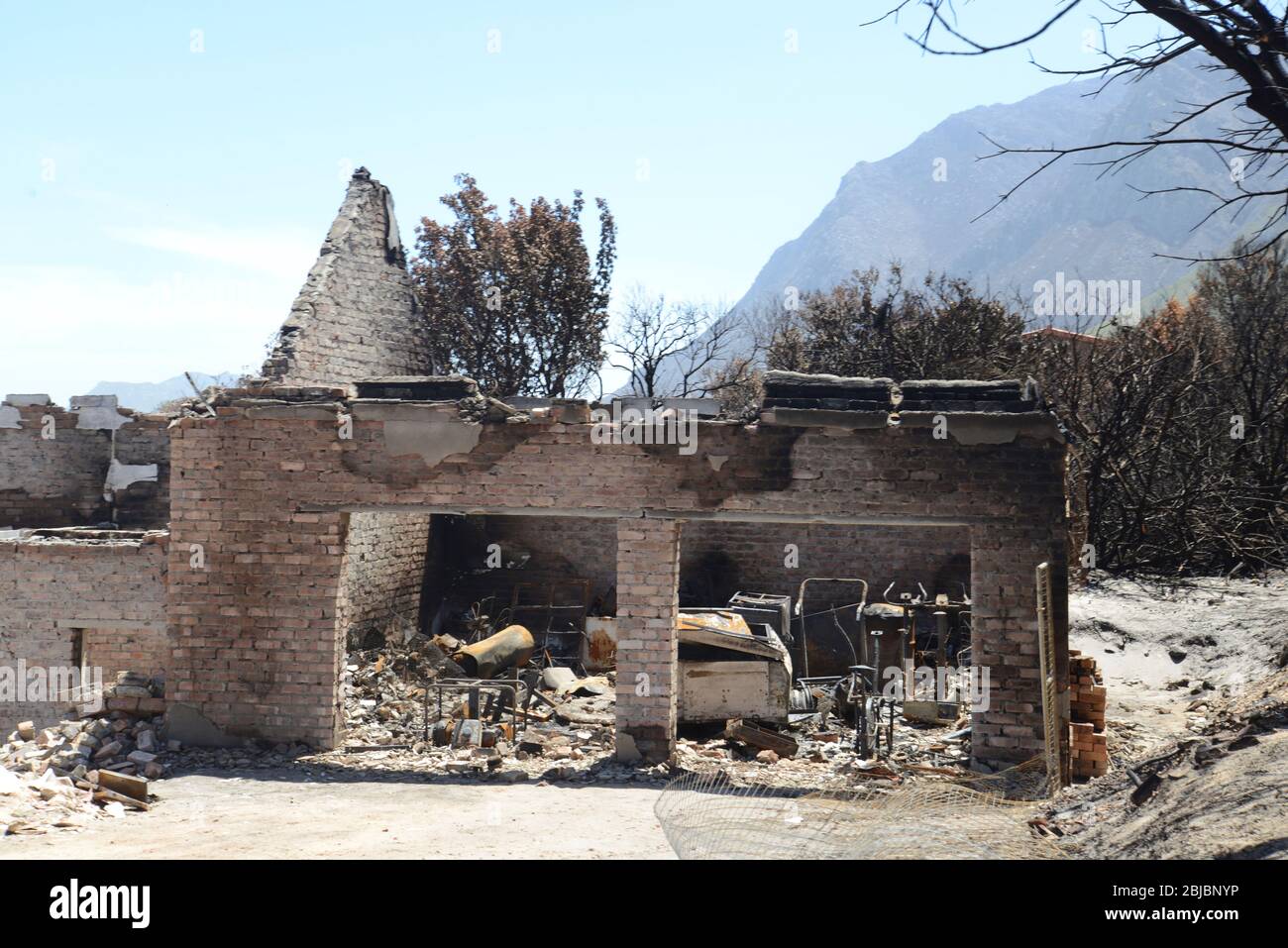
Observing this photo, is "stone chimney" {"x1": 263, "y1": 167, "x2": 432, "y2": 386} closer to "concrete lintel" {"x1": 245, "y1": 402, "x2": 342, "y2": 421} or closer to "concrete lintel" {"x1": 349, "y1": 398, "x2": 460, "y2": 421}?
"concrete lintel" {"x1": 245, "y1": 402, "x2": 342, "y2": 421}

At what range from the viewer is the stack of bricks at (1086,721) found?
928 centimetres

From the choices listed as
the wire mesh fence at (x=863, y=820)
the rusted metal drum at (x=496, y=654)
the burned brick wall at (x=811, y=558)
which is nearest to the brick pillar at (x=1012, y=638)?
the wire mesh fence at (x=863, y=820)

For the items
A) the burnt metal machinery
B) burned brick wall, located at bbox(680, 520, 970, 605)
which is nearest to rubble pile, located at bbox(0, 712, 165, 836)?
the burnt metal machinery

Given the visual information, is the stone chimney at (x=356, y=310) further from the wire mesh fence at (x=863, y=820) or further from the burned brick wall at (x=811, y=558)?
the wire mesh fence at (x=863, y=820)

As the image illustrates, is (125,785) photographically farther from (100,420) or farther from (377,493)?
(100,420)

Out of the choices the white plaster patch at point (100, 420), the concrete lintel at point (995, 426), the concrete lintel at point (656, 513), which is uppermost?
the white plaster patch at point (100, 420)

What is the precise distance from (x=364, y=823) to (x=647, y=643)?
3.01 meters

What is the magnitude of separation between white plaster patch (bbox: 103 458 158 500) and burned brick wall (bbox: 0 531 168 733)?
3.03 metres

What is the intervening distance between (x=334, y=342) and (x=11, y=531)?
5066mm

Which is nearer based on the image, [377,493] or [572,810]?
[572,810]

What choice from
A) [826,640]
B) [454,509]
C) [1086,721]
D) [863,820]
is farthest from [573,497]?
[826,640]

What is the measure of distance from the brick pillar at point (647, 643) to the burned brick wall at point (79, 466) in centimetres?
996

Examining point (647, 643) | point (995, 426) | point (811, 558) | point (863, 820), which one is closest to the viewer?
point (863, 820)

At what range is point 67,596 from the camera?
1305cm
